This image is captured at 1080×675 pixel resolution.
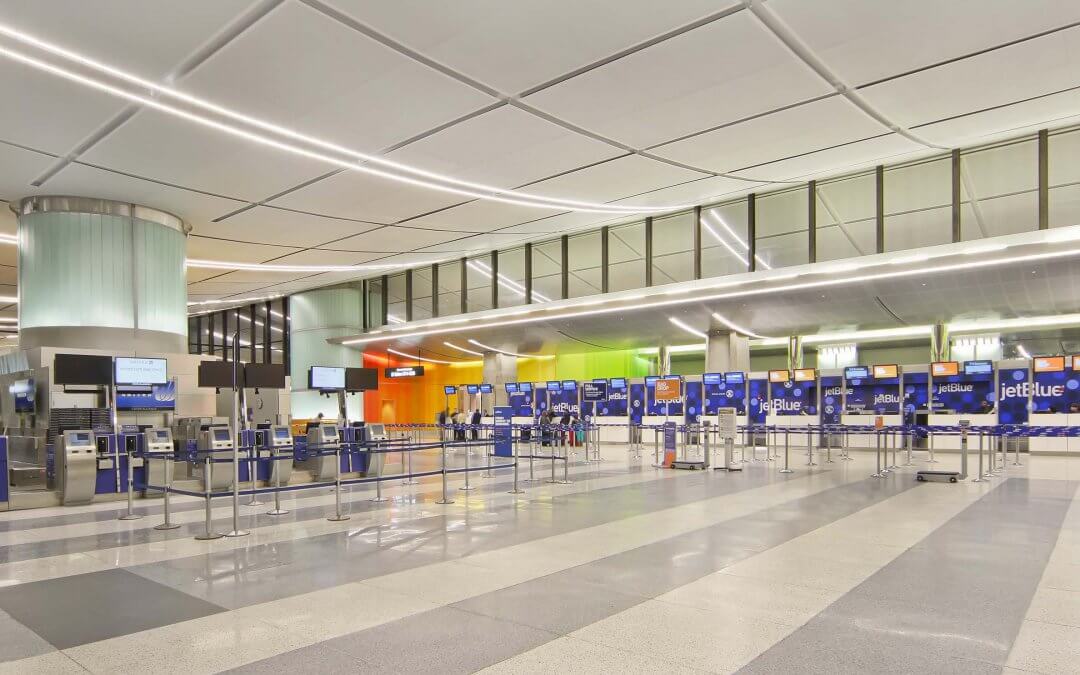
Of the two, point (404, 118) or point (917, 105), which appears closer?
point (404, 118)

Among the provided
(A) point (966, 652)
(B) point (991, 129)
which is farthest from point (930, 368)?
(A) point (966, 652)

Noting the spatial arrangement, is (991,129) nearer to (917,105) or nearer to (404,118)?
(917,105)

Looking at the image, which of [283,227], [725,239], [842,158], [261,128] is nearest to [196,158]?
[261,128]

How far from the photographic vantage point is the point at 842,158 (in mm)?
13594

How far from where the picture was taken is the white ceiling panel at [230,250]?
17219 millimetres

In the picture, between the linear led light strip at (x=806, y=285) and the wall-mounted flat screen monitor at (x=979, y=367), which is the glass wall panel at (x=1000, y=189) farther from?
the wall-mounted flat screen monitor at (x=979, y=367)

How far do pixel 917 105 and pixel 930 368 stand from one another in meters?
13.4

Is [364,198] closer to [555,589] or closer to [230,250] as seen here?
[230,250]

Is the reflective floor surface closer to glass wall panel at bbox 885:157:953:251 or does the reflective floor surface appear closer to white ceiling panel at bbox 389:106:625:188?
white ceiling panel at bbox 389:106:625:188

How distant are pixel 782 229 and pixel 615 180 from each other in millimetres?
6310

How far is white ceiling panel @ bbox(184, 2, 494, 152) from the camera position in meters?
7.35

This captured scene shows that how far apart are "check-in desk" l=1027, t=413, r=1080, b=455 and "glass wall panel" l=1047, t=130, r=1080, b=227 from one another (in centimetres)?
709

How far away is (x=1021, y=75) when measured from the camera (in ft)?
30.8

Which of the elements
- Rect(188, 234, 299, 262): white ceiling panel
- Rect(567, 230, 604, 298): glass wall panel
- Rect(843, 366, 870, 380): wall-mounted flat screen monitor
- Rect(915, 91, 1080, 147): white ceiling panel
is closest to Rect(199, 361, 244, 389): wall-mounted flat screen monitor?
Rect(188, 234, 299, 262): white ceiling panel
